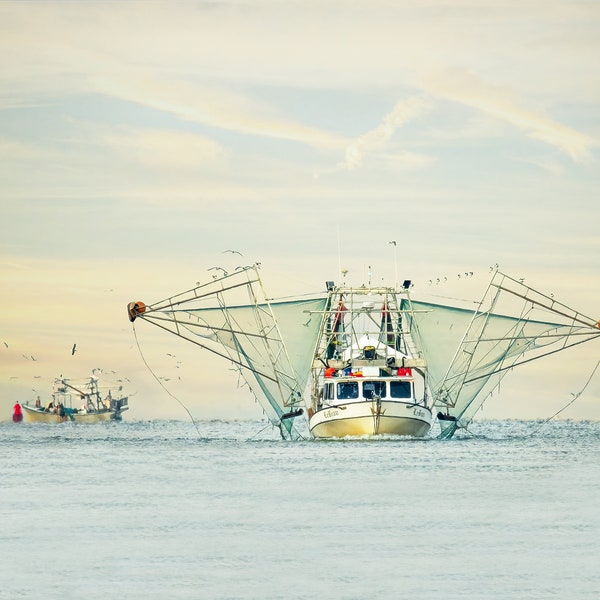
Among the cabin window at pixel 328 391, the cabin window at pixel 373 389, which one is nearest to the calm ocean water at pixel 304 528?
the cabin window at pixel 373 389

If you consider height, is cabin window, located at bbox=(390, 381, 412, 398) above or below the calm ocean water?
above

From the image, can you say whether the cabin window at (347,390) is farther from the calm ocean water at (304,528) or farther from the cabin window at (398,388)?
the calm ocean water at (304,528)

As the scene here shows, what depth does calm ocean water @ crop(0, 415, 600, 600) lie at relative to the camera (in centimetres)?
2605

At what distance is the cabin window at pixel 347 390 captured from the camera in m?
66.0

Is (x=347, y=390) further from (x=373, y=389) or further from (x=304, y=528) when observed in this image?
(x=304, y=528)

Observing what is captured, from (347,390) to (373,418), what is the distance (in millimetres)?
2113

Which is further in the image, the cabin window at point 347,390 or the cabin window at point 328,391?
the cabin window at point 328,391

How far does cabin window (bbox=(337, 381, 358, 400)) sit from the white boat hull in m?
0.70

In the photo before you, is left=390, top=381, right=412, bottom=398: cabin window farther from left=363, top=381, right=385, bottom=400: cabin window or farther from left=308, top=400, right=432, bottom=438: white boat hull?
left=308, top=400, right=432, bottom=438: white boat hull

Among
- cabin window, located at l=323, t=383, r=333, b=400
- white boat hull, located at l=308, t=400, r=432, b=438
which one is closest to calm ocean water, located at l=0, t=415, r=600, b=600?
white boat hull, located at l=308, t=400, r=432, b=438

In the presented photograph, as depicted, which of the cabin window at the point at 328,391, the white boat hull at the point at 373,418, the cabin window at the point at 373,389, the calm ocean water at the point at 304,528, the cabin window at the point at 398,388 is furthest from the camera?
the cabin window at the point at 328,391

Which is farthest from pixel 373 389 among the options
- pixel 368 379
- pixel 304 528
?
pixel 304 528

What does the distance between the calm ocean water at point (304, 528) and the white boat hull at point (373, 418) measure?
4.89 m

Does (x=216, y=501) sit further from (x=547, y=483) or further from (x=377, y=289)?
(x=377, y=289)
